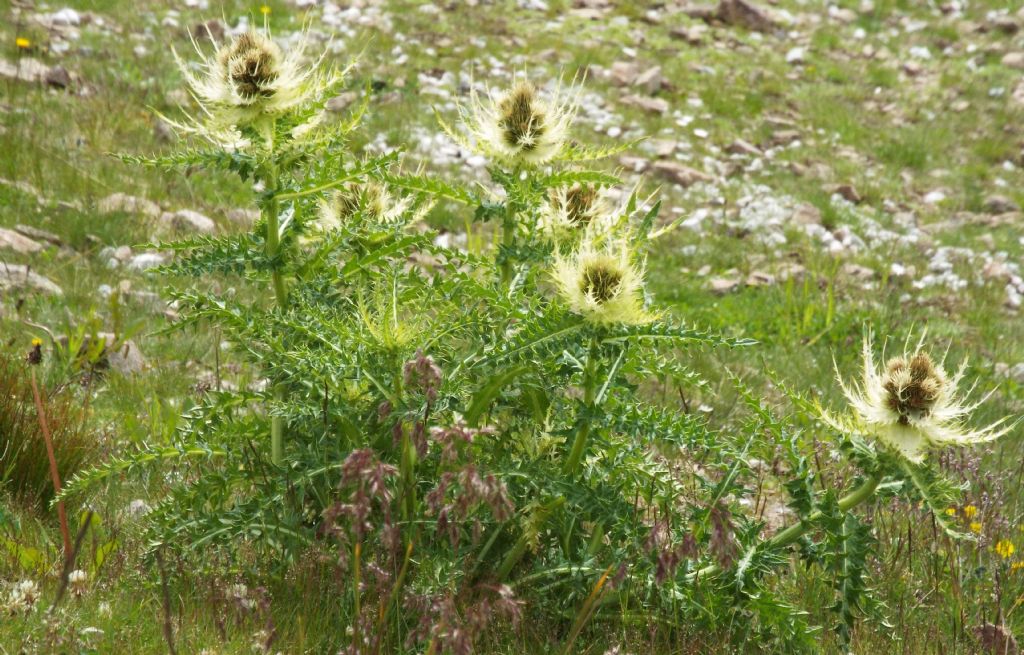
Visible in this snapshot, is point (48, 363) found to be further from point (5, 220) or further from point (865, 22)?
point (865, 22)

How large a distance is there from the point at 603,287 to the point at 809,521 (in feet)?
2.91

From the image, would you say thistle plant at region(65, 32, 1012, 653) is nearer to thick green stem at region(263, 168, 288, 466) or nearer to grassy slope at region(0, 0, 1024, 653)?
thick green stem at region(263, 168, 288, 466)

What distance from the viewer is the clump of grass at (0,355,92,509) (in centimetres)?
352

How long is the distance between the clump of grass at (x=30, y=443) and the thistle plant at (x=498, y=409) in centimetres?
57

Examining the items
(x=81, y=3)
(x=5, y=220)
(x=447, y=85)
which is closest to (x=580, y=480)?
(x=5, y=220)

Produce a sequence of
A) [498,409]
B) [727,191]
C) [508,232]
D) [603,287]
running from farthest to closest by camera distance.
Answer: [727,191] → [508,232] → [498,409] → [603,287]

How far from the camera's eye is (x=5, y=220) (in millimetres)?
6121

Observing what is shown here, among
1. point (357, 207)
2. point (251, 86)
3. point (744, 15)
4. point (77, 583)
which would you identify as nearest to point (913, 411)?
point (357, 207)

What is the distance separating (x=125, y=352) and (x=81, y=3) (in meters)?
7.35

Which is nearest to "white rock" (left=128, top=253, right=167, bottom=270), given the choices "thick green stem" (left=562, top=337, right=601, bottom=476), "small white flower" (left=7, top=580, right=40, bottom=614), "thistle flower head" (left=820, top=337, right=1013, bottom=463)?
"small white flower" (left=7, top=580, right=40, bottom=614)

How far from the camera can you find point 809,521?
281 cm

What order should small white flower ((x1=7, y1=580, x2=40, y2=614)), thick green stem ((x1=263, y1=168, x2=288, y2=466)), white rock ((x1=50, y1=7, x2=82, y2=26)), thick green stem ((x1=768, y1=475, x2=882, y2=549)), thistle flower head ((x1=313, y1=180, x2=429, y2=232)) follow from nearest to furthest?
small white flower ((x1=7, y1=580, x2=40, y2=614)) → thick green stem ((x1=768, y1=475, x2=882, y2=549)) → thick green stem ((x1=263, y1=168, x2=288, y2=466)) → thistle flower head ((x1=313, y1=180, x2=429, y2=232)) → white rock ((x1=50, y1=7, x2=82, y2=26))

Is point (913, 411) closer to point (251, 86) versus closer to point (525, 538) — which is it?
point (525, 538)

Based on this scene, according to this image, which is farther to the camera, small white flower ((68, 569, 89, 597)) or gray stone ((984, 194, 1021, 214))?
gray stone ((984, 194, 1021, 214))
